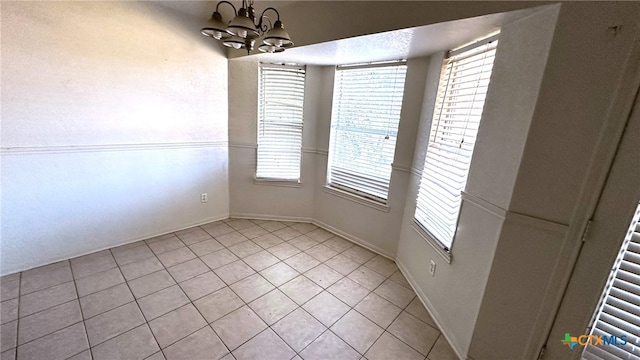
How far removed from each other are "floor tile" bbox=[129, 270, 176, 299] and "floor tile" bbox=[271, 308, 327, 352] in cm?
110

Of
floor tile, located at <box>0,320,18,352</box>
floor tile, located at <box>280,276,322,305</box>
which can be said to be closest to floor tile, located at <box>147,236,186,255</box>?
floor tile, located at <box>0,320,18,352</box>

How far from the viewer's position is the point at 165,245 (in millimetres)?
2873

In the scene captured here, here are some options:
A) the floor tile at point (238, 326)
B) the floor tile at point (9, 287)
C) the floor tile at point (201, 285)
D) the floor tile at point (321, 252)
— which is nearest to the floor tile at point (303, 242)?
the floor tile at point (321, 252)

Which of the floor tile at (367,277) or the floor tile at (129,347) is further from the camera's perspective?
the floor tile at (367,277)

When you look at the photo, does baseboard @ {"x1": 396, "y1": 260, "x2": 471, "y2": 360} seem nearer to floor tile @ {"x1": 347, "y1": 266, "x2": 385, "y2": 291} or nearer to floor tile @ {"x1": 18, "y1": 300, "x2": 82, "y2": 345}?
floor tile @ {"x1": 347, "y1": 266, "x2": 385, "y2": 291}

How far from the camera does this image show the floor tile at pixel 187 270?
236 centimetres

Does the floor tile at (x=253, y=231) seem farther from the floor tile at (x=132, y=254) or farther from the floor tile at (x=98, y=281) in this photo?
the floor tile at (x=98, y=281)

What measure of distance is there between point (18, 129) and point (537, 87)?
11.8ft

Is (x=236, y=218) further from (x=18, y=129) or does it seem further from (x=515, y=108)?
(x=515, y=108)

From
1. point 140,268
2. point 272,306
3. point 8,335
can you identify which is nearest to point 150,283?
point 140,268

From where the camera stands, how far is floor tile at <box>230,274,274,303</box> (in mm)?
2176

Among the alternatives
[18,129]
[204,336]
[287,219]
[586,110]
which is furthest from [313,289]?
[18,129]

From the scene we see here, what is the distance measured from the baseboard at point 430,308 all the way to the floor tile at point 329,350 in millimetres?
693

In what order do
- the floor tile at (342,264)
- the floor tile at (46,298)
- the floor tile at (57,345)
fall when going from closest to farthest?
the floor tile at (57,345), the floor tile at (46,298), the floor tile at (342,264)
